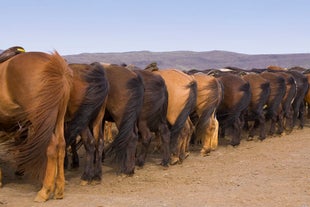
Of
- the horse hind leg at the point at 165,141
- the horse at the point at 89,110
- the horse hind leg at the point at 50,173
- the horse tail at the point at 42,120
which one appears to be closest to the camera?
the horse tail at the point at 42,120

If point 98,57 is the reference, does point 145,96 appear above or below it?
above

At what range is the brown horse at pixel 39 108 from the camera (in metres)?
5.86

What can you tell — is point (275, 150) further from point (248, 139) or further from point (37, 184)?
point (37, 184)

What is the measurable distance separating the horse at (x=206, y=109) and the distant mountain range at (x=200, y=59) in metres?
91.1

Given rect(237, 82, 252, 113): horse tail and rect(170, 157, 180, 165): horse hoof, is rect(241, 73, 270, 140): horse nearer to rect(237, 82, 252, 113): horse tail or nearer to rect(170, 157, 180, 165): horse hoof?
rect(237, 82, 252, 113): horse tail

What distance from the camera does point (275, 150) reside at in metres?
10.8

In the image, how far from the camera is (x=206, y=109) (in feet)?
34.9

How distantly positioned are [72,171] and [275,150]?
16.4ft

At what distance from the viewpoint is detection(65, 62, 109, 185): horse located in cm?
698

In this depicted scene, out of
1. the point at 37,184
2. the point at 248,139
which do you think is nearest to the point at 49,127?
the point at 37,184

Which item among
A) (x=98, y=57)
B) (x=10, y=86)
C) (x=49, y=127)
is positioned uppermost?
(x=10, y=86)

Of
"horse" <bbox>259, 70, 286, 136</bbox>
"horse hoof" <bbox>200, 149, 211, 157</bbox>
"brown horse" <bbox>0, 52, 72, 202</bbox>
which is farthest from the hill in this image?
"brown horse" <bbox>0, 52, 72, 202</bbox>

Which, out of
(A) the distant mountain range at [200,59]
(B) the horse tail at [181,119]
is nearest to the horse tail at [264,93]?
(B) the horse tail at [181,119]

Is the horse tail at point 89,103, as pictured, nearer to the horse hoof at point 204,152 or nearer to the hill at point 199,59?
the horse hoof at point 204,152
